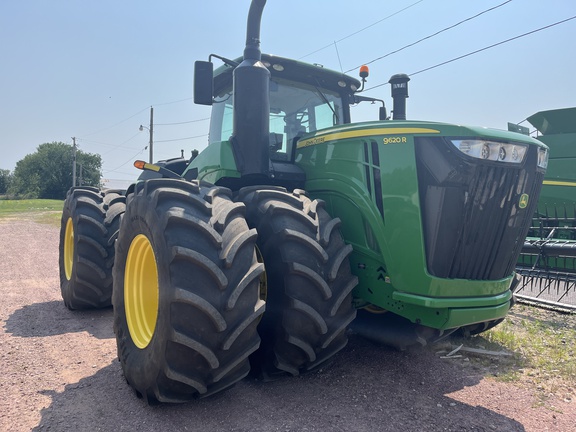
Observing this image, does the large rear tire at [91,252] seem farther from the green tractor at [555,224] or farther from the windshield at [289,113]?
the green tractor at [555,224]

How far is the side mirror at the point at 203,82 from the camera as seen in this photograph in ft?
12.2

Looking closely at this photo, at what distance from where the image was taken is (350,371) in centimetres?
344

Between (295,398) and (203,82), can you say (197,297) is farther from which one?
(203,82)

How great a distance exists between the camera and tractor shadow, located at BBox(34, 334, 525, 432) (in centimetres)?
263

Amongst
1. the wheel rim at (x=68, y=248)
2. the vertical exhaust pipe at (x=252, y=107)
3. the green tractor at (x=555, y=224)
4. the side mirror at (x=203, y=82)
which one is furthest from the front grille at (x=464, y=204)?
the wheel rim at (x=68, y=248)

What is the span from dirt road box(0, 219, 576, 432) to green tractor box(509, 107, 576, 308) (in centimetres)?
187

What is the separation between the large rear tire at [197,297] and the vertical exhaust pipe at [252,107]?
846mm

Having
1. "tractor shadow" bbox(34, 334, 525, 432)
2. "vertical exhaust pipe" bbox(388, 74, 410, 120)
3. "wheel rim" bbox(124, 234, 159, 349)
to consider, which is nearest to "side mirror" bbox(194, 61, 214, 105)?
"wheel rim" bbox(124, 234, 159, 349)

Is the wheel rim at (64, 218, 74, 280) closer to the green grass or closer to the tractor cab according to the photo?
the tractor cab

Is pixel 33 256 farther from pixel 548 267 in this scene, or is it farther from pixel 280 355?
pixel 548 267

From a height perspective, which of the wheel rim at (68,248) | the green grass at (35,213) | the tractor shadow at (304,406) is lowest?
the tractor shadow at (304,406)

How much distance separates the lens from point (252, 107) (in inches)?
142

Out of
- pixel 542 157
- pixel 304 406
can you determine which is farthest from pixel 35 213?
pixel 542 157

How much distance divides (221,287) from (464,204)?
156cm
